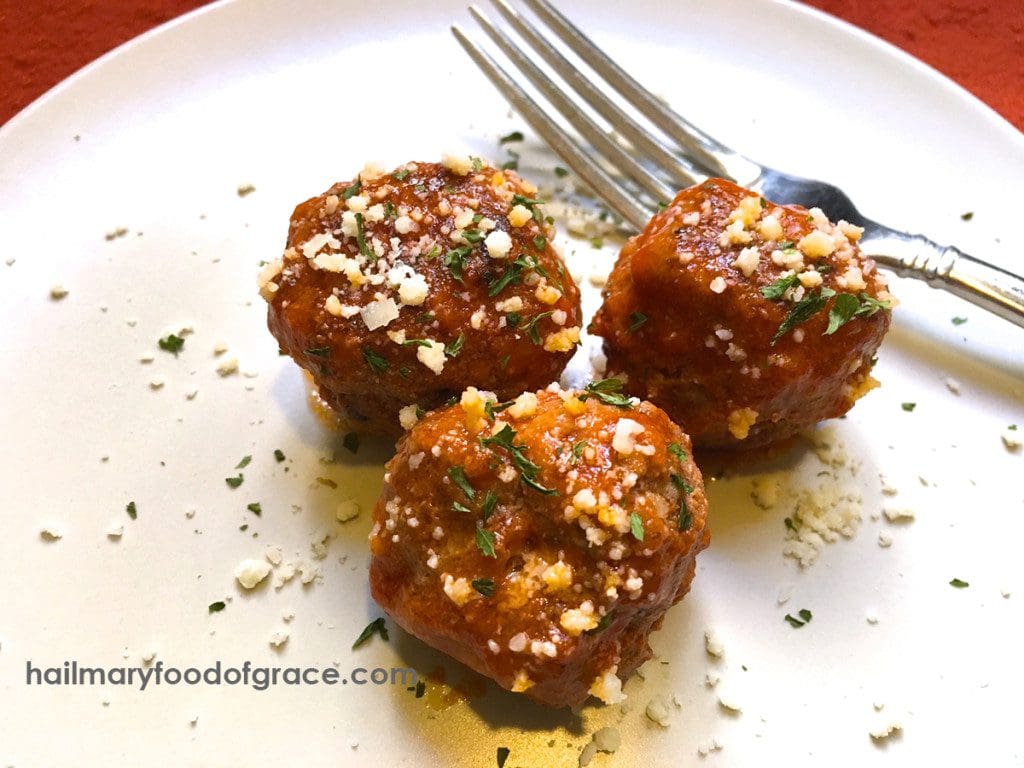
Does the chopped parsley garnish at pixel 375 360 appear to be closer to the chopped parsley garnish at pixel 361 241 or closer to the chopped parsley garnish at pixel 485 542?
the chopped parsley garnish at pixel 361 241

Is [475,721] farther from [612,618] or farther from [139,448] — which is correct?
[139,448]

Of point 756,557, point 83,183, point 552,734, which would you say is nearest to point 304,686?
point 552,734

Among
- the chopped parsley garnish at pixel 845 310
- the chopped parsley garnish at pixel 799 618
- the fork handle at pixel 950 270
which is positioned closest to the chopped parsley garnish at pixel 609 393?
the chopped parsley garnish at pixel 845 310

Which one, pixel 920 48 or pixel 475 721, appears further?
pixel 920 48

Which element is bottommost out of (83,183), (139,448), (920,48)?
(139,448)

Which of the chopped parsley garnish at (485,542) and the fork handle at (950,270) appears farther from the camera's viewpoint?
the fork handle at (950,270)

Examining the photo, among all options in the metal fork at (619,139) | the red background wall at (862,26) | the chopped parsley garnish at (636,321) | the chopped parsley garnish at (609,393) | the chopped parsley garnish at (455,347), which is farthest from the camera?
the red background wall at (862,26)

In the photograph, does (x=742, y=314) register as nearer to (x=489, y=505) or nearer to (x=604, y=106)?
(x=489, y=505)
